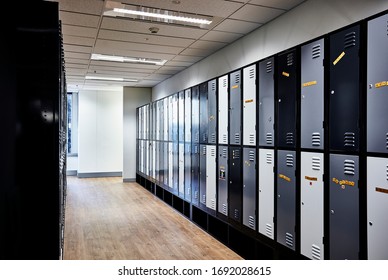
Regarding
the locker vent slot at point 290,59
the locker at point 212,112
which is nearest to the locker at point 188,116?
the locker at point 212,112

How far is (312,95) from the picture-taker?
2.94 meters

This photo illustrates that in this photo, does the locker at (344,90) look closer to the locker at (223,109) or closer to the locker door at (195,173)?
the locker at (223,109)

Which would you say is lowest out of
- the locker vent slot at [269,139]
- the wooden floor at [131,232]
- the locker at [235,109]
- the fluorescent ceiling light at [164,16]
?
the wooden floor at [131,232]

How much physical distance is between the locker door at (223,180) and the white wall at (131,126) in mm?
6168

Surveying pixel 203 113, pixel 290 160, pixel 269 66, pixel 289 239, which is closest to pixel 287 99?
pixel 269 66

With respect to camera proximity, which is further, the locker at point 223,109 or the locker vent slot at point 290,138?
the locker at point 223,109

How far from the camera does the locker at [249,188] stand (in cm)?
385

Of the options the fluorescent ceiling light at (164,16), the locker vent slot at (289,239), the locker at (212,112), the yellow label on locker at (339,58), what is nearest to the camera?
the yellow label on locker at (339,58)

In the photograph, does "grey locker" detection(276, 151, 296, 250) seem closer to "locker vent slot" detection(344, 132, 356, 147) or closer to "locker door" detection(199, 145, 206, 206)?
"locker vent slot" detection(344, 132, 356, 147)

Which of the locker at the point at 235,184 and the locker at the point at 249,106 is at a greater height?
the locker at the point at 249,106

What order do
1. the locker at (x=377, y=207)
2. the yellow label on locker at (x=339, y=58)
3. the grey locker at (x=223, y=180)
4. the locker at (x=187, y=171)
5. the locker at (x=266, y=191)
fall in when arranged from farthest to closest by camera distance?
the locker at (x=187, y=171)
the grey locker at (x=223, y=180)
the locker at (x=266, y=191)
the yellow label on locker at (x=339, y=58)
the locker at (x=377, y=207)

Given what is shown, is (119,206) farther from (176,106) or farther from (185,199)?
(176,106)

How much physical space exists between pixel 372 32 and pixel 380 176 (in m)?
1.00

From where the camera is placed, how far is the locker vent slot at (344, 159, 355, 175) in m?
2.50
